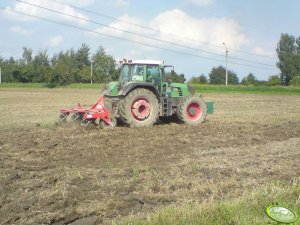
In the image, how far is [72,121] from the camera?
14.4m

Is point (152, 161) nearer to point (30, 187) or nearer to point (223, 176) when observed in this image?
point (223, 176)

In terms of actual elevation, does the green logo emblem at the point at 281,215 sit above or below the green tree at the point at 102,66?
below

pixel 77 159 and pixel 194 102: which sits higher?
pixel 194 102

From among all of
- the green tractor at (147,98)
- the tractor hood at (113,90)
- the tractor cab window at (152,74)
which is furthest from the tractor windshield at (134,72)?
the tractor hood at (113,90)

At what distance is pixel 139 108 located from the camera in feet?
→ 46.7

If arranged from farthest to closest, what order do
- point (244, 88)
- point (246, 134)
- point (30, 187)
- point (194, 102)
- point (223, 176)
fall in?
point (244, 88) → point (194, 102) → point (246, 134) → point (223, 176) → point (30, 187)

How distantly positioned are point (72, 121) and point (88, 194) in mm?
8377

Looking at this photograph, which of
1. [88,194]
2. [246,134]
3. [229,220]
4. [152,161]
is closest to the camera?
[229,220]

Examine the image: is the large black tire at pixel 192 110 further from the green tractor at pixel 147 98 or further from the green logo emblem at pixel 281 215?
the green logo emblem at pixel 281 215

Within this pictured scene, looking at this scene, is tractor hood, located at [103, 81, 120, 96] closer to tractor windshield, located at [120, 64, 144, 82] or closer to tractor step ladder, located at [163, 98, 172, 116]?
tractor windshield, located at [120, 64, 144, 82]

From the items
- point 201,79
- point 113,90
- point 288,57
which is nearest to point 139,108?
point 113,90

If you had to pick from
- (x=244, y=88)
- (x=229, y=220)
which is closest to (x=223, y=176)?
(x=229, y=220)

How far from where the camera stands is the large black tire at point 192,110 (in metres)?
15.1

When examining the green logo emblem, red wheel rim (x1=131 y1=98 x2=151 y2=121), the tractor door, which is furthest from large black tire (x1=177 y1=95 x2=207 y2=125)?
the green logo emblem
